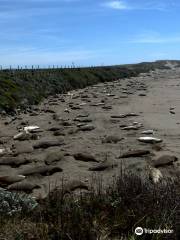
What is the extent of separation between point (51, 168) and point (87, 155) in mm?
1144

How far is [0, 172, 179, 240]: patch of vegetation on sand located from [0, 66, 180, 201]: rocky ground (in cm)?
69

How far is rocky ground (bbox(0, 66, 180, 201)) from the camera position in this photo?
8.27m

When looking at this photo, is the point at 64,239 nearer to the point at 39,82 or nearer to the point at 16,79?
the point at 16,79

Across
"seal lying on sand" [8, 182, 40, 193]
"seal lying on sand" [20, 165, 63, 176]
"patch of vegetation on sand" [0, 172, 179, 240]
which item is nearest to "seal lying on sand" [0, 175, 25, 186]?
"seal lying on sand" [8, 182, 40, 193]

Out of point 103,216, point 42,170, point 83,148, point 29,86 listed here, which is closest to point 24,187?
point 42,170

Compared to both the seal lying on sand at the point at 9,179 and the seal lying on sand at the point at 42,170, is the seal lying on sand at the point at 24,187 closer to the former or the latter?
the seal lying on sand at the point at 9,179

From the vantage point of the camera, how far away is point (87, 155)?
971 centimetres

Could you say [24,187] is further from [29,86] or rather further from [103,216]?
[29,86]

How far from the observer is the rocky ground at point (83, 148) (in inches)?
326

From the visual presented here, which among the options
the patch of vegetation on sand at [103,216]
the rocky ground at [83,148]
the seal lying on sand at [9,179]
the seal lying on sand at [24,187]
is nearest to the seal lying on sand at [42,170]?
the rocky ground at [83,148]

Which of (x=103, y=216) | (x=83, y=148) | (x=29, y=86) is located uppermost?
(x=103, y=216)

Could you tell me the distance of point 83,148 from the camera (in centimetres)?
1091

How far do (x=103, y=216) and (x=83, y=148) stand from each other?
18.5ft

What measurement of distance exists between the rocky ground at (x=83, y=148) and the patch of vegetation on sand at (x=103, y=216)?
695mm
